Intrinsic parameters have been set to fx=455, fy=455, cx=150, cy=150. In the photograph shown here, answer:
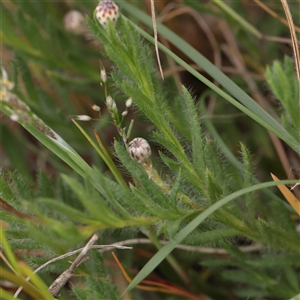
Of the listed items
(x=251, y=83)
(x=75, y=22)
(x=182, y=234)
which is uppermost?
(x=251, y=83)

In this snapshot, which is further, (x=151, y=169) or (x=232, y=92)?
(x=232, y=92)

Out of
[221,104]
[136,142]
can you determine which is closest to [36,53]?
[221,104]

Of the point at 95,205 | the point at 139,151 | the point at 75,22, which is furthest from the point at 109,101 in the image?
the point at 75,22

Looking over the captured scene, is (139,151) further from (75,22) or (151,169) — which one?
(75,22)

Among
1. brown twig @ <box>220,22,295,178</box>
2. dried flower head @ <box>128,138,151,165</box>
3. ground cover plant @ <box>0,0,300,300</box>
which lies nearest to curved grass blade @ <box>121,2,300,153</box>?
ground cover plant @ <box>0,0,300,300</box>

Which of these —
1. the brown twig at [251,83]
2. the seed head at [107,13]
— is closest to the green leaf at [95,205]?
the seed head at [107,13]

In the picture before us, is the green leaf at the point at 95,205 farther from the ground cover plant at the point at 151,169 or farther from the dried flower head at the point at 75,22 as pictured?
the dried flower head at the point at 75,22

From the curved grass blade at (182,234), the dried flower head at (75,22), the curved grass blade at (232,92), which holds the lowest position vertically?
the dried flower head at (75,22)

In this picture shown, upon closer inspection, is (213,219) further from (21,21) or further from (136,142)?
(21,21)
